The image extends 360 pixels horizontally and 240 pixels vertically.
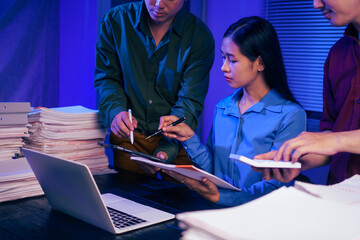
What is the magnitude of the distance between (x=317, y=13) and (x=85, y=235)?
289 centimetres

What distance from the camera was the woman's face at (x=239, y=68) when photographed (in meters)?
1.97

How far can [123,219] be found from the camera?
4.02ft

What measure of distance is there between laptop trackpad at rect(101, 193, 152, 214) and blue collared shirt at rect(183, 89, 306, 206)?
587 millimetres

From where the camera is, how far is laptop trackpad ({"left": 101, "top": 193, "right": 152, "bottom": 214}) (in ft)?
4.33

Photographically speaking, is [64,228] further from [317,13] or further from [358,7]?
[317,13]

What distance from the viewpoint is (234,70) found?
1978 millimetres

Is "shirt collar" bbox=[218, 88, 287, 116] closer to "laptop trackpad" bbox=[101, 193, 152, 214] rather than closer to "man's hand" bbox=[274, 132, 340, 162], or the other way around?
"man's hand" bbox=[274, 132, 340, 162]

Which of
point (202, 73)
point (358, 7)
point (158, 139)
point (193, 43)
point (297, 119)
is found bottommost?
point (158, 139)

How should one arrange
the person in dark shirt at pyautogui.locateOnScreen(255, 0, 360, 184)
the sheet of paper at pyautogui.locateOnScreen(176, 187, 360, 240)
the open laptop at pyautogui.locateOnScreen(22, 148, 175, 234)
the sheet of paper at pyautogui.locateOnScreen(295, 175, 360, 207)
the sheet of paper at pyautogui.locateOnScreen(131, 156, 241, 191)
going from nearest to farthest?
the sheet of paper at pyautogui.locateOnScreen(176, 187, 360, 240), the sheet of paper at pyautogui.locateOnScreen(295, 175, 360, 207), the open laptop at pyautogui.locateOnScreen(22, 148, 175, 234), the sheet of paper at pyautogui.locateOnScreen(131, 156, 241, 191), the person in dark shirt at pyautogui.locateOnScreen(255, 0, 360, 184)

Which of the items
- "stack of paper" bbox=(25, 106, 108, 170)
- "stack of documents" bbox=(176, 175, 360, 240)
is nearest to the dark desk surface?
"stack of paper" bbox=(25, 106, 108, 170)

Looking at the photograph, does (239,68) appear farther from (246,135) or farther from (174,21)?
(174,21)

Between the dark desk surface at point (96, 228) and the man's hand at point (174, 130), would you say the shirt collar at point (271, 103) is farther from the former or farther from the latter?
the dark desk surface at point (96, 228)

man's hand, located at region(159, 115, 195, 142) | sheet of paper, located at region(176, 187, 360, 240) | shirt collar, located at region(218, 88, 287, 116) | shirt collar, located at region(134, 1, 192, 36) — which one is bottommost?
man's hand, located at region(159, 115, 195, 142)

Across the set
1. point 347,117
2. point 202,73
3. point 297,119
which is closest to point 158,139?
point 202,73
